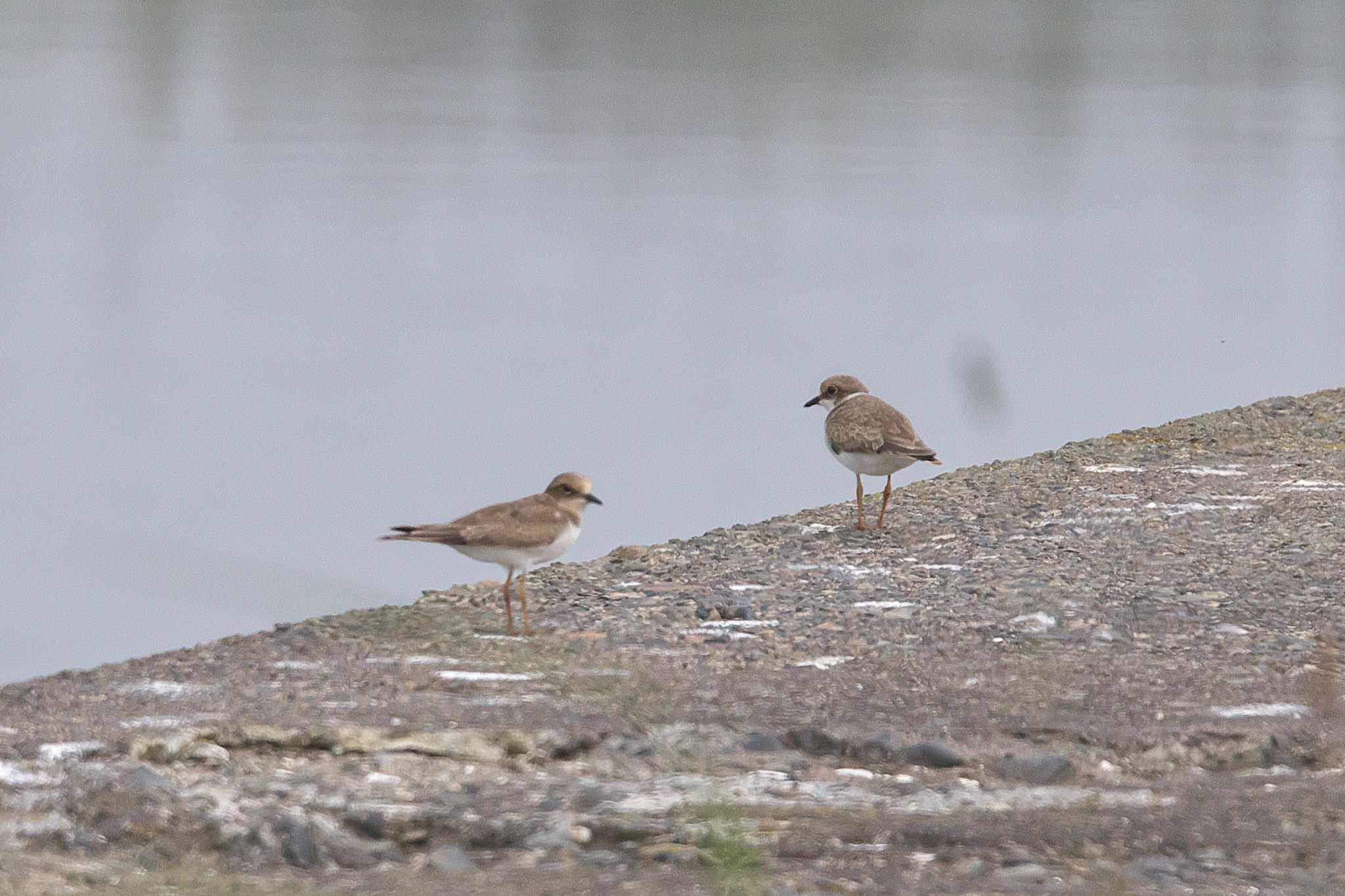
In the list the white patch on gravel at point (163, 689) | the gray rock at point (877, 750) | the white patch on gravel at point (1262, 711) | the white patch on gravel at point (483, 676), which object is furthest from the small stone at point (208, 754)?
the white patch on gravel at point (1262, 711)

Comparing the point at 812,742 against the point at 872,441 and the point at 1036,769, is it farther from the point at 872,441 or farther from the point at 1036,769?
the point at 872,441

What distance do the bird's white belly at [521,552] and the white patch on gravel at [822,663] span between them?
1.04 m

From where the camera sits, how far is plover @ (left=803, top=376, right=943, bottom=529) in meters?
8.29

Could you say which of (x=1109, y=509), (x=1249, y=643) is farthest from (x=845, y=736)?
(x=1109, y=509)

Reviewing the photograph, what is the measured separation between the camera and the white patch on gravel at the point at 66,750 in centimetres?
494

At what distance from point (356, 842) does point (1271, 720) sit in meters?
2.87

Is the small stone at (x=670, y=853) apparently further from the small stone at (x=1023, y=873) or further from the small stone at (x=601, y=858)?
the small stone at (x=1023, y=873)

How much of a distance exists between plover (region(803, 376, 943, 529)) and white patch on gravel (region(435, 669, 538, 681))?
9.49ft

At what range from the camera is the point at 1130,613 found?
678cm

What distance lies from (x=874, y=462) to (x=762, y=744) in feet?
11.5

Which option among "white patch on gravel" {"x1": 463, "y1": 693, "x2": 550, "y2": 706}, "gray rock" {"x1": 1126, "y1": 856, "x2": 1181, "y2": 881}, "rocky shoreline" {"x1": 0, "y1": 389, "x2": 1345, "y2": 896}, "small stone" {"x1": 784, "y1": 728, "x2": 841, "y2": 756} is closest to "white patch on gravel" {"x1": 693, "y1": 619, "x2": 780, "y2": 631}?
"rocky shoreline" {"x1": 0, "y1": 389, "x2": 1345, "y2": 896}

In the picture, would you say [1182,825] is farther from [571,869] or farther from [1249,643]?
[1249,643]

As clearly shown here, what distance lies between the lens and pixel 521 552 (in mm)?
6492

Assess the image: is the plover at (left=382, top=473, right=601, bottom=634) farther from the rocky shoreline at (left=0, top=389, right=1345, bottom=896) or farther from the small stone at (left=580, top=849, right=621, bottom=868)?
the small stone at (left=580, top=849, right=621, bottom=868)
